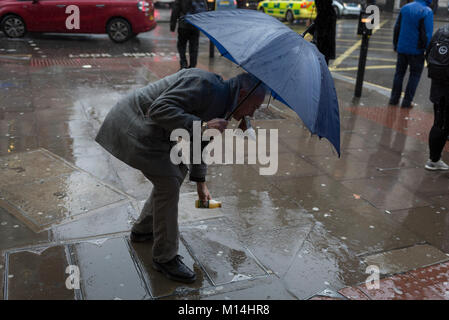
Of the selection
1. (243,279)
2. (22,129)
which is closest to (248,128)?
(243,279)

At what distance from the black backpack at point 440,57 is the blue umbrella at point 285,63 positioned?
291 cm

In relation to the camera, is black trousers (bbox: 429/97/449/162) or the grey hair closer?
the grey hair

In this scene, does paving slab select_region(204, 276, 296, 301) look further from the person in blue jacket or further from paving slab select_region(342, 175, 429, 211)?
the person in blue jacket

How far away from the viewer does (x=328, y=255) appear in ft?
12.1

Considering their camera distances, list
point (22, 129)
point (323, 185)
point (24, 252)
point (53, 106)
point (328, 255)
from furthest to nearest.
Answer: point (53, 106) → point (22, 129) → point (323, 185) → point (328, 255) → point (24, 252)

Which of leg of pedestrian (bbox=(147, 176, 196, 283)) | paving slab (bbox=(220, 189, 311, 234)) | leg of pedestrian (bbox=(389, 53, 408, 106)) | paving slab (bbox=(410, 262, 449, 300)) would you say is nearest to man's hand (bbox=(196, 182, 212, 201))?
leg of pedestrian (bbox=(147, 176, 196, 283))

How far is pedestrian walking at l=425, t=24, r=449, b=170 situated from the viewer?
518 centimetres

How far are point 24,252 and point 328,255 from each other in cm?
233

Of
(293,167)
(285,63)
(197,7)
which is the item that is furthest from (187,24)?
(285,63)

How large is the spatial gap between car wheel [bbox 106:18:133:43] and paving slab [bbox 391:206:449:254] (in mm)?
11195

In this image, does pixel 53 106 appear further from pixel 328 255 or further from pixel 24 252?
pixel 328 255

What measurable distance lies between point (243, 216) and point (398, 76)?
214 inches

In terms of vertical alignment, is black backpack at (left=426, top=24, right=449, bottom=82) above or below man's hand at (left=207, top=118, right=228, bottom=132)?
above

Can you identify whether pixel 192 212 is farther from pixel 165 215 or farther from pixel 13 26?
pixel 13 26
